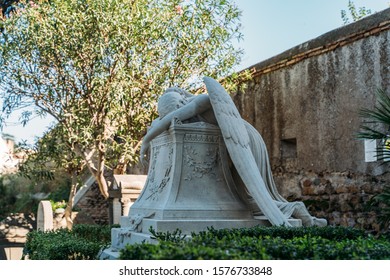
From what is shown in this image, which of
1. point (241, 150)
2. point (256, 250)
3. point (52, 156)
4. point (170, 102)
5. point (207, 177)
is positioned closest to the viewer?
point (256, 250)

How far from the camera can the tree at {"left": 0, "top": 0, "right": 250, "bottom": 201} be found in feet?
28.9

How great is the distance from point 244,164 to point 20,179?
12725mm

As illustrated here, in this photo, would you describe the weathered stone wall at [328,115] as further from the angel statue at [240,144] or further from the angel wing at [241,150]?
the angel wing at [241,150]

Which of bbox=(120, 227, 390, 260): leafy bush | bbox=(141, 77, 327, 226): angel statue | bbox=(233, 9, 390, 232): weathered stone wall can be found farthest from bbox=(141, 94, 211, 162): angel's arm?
bbox=(233, 9, 390, 232): weathered stone wall

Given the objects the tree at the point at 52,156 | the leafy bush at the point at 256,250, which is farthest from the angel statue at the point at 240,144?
the tree at the point at 52,156

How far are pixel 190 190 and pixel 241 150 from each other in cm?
71

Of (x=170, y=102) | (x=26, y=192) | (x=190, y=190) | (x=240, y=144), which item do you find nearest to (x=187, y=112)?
(x=170, y=102)

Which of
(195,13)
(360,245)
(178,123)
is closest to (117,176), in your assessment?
(195,13)

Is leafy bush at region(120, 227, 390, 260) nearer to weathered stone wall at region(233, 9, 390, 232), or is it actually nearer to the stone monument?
the stone monument

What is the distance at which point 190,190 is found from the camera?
534cm

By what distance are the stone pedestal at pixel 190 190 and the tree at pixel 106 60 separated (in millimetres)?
3391

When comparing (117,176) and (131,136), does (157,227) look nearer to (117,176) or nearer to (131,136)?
(117,176)

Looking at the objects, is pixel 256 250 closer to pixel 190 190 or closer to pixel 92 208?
pixel 190 190

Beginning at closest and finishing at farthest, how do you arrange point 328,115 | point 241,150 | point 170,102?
point 241,150, point 170,102, point 328,115
